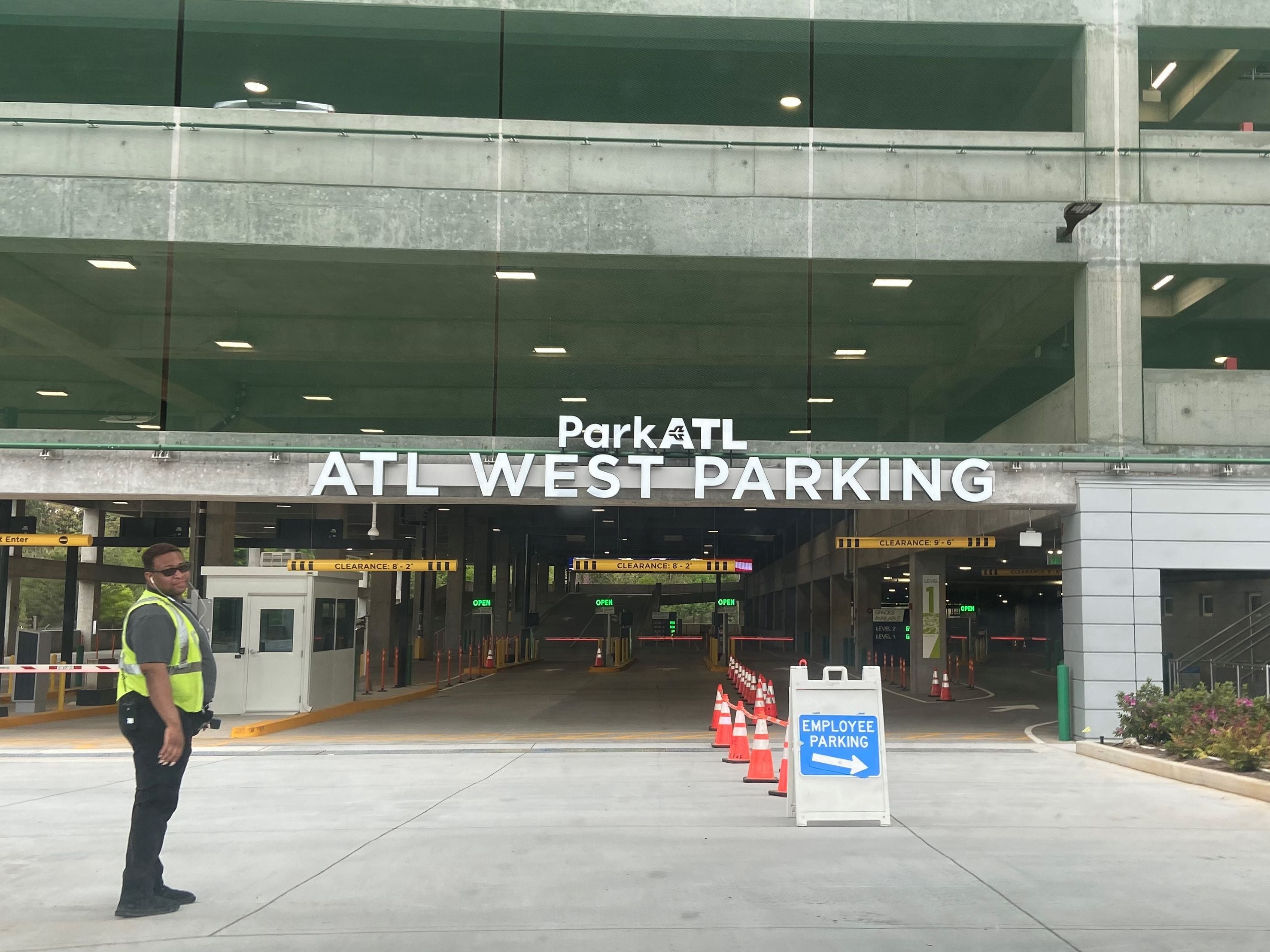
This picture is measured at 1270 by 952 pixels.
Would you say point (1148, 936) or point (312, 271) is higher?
point (312, 271)

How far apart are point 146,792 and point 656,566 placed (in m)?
26.6

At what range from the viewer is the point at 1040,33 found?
19406 mm

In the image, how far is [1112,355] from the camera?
18375 millimetres

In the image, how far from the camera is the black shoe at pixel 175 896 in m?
6.57

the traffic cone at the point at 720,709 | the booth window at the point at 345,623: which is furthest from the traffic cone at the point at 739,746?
the booth window at the point at 345,623

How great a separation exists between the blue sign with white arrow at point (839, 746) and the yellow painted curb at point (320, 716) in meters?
11.3

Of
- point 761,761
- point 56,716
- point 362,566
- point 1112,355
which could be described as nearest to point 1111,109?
point 1112,355

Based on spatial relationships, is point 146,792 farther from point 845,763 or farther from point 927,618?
point 927,618

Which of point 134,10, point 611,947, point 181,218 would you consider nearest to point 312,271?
point 181,218

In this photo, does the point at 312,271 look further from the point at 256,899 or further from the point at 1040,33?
the point at 256,899

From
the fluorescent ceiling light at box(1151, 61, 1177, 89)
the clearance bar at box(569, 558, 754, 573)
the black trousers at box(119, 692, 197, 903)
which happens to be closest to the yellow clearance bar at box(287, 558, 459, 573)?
the clearance bar at box(569, 558, 754, 573)

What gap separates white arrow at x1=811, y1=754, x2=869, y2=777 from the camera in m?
9.48

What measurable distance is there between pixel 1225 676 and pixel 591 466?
1979 centimetres

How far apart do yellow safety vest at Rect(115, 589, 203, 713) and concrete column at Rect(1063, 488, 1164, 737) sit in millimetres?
14413
